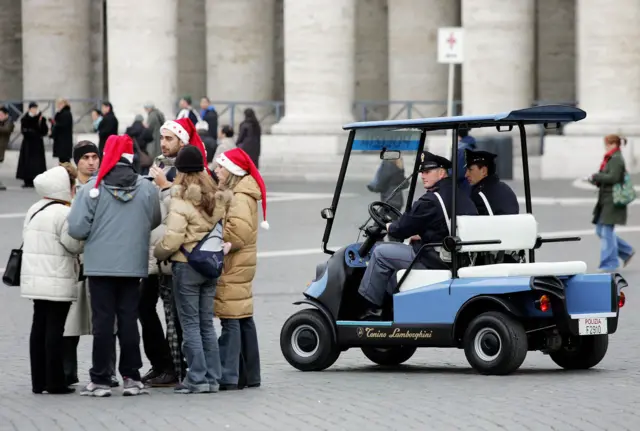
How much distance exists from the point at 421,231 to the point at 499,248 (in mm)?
521

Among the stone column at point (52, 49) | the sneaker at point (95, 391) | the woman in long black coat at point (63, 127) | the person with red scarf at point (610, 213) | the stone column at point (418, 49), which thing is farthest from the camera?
the stone column at point (52, 49)

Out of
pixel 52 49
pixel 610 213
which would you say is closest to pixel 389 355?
pixel 610 213

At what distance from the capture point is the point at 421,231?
1150 cm

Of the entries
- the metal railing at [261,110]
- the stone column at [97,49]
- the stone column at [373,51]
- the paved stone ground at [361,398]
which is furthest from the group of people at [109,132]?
the paved stone ground at [361,398]

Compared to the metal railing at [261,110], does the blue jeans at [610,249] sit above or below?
below

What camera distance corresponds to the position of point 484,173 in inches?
471

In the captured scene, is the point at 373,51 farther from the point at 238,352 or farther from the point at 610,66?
the point at 238,352

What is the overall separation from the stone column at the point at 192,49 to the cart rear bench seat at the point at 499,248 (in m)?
→ 31.8

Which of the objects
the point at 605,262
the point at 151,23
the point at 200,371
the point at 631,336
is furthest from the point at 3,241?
the point at 151,23

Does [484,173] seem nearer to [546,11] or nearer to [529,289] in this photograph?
[529,289]

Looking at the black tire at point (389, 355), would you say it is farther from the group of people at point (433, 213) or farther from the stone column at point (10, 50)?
the stone column at point (10, 50)

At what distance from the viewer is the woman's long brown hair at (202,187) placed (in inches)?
413

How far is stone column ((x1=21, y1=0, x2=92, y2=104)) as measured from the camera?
133 feet

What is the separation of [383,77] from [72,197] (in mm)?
30912
